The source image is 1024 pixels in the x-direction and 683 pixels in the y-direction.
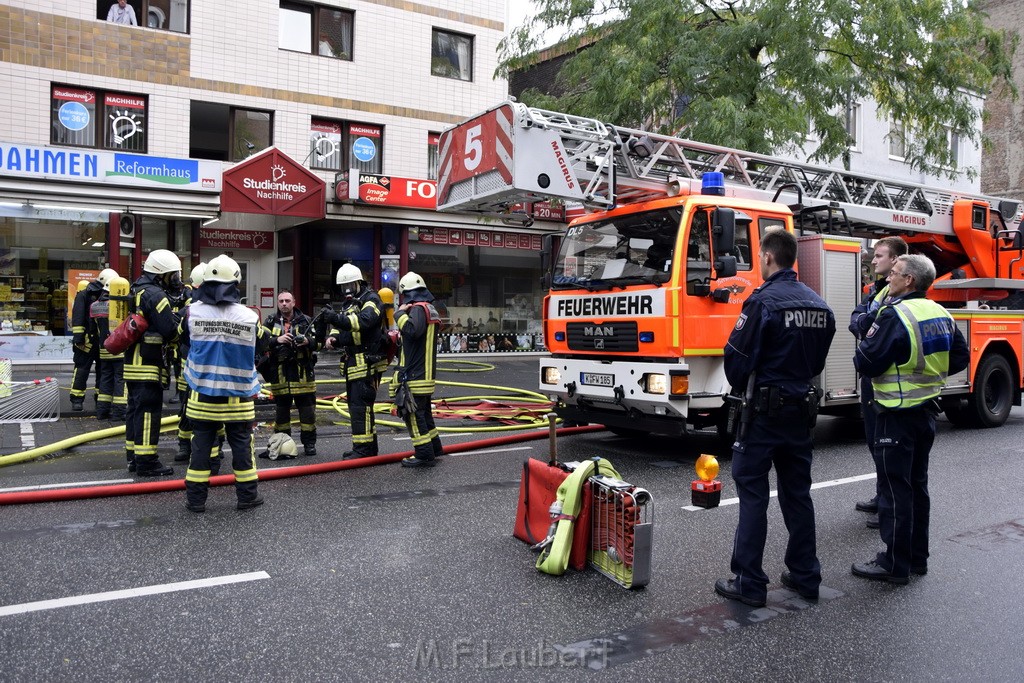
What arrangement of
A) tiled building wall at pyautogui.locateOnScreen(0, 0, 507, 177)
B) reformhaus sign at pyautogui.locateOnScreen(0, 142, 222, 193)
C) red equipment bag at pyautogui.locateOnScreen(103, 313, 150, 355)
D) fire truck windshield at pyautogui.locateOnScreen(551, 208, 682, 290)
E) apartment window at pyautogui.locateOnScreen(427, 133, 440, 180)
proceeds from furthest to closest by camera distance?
apartment window at pyautogui.locateOnScreen(427, 133, 440, 180)
tiled building wall at pyautogui.locateOnScreen(0, 0, 507, 177)
reformhaus sign at pyautogui.locateOnScreen(0, 142, 222, 193)
fire truck windshield at pyautogui.locateOnScreen(551, 208, 682, 290)
red equipment bag at pyautogui.locateOnScreen(103, 313, 150, 355)

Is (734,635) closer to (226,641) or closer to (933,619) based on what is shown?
(933,619)

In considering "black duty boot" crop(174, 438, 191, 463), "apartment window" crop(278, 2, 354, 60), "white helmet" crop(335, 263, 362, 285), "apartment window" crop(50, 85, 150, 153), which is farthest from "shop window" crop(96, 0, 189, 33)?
"black duty boot" crop(174, 438, 191, 463)

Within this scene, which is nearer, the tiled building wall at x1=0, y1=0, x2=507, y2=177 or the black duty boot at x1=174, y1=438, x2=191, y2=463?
the black duty boot at x1=174, y1=438, x2=191, y2=463

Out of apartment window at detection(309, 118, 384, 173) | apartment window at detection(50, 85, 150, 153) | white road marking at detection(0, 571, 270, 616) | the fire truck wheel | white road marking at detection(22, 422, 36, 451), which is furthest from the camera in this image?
apartment window at detection(309, 118, 384, 173)

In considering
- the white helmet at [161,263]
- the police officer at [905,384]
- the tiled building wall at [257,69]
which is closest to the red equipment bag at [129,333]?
the white helmet at [161,263]

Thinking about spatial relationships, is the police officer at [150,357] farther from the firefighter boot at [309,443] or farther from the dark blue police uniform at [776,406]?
the dark blue police uniform at [776,406]

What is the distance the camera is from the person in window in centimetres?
1794

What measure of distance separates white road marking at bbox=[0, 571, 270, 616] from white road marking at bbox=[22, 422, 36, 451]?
466 cm

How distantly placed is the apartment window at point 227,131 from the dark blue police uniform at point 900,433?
56.6 ft

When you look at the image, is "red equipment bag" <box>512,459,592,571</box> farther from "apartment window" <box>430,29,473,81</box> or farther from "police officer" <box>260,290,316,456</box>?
"apartment window" <box>430,29,473,81</box>

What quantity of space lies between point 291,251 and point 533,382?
26.2 feet

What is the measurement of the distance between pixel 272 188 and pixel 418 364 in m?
11.7

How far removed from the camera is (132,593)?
4402 millimetres

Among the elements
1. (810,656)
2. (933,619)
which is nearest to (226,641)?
(810,656)
